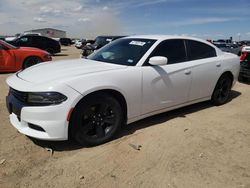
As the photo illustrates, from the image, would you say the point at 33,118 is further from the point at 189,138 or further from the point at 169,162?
the point at 189,138

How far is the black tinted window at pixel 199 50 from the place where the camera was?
5.31 metres

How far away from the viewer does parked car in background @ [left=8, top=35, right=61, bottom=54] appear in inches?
779

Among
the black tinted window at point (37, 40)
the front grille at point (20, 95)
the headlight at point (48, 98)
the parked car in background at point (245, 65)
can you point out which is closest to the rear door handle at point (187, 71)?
the headlight at point (48, 98)

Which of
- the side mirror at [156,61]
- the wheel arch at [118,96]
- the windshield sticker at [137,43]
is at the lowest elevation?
the wheel arch at [118,96]

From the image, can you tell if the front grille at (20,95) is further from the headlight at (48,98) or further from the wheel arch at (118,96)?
the wheel arch at (118,96)

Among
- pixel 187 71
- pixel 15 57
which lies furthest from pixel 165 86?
pixel 15 57

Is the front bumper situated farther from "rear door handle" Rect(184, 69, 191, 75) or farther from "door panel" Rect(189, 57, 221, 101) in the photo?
"door panel" Rect(189, 57, 221, 101)

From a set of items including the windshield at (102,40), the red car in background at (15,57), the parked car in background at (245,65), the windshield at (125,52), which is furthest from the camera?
the windshield at (102,40)

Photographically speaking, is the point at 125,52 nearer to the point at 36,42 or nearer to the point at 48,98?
the point at 48,98

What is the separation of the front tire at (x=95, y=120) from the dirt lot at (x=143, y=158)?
0.50 ft

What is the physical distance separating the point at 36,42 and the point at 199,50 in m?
17.0

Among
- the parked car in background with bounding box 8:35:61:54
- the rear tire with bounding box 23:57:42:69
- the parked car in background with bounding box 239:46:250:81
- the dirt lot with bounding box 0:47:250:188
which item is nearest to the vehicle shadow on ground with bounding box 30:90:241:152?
the dirt lot with bounding box 0:47:250:188

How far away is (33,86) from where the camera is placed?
3584 mm

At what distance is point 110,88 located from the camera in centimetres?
390
